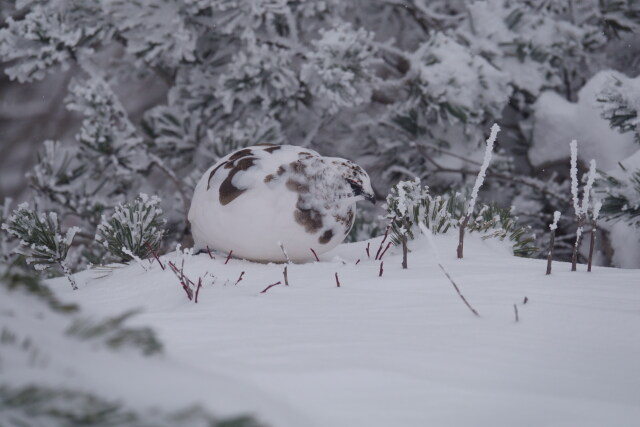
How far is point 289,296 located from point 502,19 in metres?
1.74

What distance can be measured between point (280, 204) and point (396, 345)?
606 millimetres

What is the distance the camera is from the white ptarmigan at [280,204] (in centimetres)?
127

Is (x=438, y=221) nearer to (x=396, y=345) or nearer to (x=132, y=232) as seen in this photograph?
(x=132, y=232)

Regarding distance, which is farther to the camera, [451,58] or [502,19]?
[502,19]

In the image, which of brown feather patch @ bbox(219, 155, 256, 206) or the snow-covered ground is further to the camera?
brown feather patch @ bbox(219, 155, 256, 206)

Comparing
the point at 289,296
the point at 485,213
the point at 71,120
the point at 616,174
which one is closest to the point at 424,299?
the point at 289,296

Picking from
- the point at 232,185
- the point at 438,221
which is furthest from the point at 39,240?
the point at 438,221

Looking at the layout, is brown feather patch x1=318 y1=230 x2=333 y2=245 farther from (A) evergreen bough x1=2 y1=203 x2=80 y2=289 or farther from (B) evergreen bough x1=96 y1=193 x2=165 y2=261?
(A) evergreen bough x1=2 y1=203 x2=80 y2=289

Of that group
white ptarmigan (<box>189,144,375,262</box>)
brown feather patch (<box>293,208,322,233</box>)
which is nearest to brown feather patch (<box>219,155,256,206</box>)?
white ptarmigan (<box>189,144,375,262</box>)

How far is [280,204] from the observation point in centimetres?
127

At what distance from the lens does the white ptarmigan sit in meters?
1.27

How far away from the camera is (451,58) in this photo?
2205mm

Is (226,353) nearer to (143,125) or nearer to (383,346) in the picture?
(383,346)

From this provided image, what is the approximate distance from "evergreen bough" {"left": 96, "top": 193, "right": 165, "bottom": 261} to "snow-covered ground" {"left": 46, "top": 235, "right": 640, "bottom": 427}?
0.83 ft
